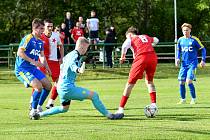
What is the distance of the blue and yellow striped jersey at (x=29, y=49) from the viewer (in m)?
12.6

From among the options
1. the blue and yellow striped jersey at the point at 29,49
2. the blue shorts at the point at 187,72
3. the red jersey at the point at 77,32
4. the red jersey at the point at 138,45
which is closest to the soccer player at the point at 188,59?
the blue shorts at the point at 187,72

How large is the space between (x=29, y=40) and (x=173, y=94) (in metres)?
7.84

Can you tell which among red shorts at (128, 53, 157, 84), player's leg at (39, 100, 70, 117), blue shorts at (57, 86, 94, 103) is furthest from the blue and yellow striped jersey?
red shorts at (128, 53, 157, 84)

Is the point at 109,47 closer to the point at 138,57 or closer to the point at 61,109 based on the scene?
the point at 138,57

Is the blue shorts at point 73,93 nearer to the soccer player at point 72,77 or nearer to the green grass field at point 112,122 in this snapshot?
the soccer player at point 72,77

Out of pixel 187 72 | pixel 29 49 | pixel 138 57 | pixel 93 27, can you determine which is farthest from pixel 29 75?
pixel 93 27

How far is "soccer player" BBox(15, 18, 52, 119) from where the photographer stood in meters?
12.4

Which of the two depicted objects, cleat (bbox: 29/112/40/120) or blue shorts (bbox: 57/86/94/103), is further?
cleat (bbox: 29/112/40/120)

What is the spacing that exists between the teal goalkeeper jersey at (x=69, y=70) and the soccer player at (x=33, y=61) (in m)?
1.03

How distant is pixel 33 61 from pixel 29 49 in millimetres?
583

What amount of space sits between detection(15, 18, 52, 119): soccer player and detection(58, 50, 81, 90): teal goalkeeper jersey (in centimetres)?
103

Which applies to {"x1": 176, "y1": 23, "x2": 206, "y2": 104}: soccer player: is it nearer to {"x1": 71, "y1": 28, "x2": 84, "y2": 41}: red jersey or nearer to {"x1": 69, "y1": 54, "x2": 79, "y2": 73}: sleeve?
{"x1": 69, "y1": 54, "x2": 79, "y2": 73}: sleeve

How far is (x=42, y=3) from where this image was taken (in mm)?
48062

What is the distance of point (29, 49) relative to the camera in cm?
1270
